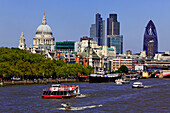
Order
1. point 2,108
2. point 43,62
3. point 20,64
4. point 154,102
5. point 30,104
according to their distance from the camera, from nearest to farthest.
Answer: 1. point 2,108
2. point 30,104
3. point 154,102
4. point 20,64
5. point 43,62

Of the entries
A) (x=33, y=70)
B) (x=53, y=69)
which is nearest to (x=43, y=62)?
(x=53, y=69)

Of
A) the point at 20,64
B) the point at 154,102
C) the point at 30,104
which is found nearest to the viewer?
the point at 30,104

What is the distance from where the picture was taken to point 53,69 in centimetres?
16338

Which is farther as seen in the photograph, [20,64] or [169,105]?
[20,64]

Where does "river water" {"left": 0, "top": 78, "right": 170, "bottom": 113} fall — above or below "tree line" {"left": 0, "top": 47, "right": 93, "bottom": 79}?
below

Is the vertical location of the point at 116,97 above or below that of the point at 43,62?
below

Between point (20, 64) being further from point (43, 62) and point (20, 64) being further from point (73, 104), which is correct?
point (73, 104)

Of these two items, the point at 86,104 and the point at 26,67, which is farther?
the point at 26,67

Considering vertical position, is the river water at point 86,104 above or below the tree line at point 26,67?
below

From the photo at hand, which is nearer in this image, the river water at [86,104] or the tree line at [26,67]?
the river water at [86,104]

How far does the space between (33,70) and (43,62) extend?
16703 mm

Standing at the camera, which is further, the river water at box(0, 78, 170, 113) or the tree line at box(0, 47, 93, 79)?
the tree line at box(0, 47, 93, 79)

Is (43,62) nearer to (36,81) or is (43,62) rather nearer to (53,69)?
(53,69)

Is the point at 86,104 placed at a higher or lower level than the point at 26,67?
lower
